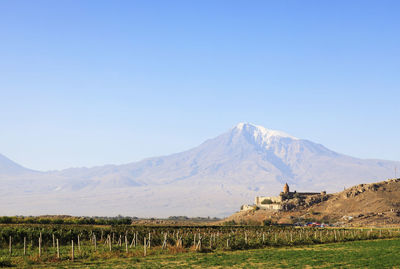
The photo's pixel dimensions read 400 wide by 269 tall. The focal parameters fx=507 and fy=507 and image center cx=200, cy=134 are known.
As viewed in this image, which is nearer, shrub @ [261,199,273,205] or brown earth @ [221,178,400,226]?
brown earth @ [221,178,400,226]

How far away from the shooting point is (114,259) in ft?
145

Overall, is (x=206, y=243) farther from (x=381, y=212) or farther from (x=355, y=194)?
(x=355, y=194)

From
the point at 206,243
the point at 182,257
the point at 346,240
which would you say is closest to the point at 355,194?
the point at 346,240

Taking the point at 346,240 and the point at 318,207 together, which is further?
the point at 318,207

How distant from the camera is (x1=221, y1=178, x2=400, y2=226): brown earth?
481 feet

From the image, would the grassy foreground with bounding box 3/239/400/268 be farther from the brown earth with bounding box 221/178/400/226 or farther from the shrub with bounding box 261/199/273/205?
the shrub with bounding box 261/199/273/205

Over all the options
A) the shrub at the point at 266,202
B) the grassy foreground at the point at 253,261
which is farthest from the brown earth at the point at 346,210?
the grassy foreground at the point at 253,261

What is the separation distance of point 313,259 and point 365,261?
432 cm

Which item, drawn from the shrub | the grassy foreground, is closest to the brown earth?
the shrub

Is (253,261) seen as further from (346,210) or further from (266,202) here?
(266,202)

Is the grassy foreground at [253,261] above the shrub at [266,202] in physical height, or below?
below

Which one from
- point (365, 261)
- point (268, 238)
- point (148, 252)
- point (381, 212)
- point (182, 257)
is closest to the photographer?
Result: point (365, 261)

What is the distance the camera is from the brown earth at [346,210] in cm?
14662

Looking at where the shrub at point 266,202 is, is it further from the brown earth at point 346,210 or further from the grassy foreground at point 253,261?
the grassy foreground at point 253,261
